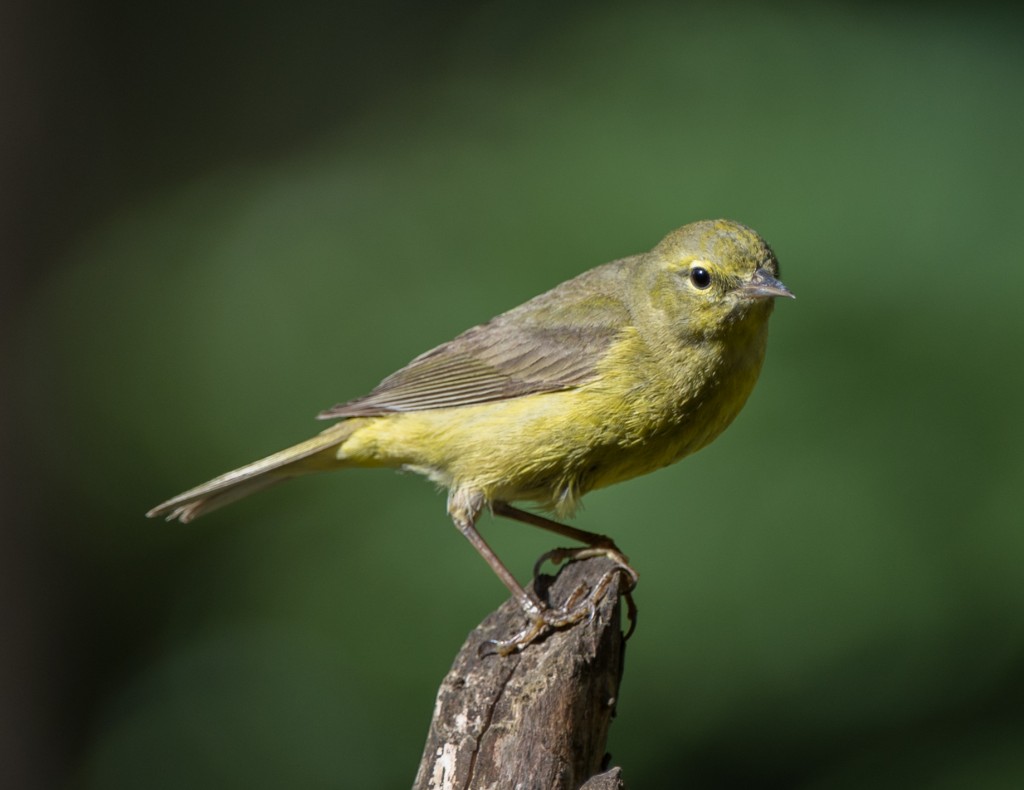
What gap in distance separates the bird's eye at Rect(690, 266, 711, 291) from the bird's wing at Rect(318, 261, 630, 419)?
333 millimetres

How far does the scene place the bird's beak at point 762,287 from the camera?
3.96m

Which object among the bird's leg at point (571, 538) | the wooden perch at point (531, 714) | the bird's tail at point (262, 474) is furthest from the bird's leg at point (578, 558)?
the bird's tail at point (262, 474)

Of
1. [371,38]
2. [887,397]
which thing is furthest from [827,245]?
[371,38]

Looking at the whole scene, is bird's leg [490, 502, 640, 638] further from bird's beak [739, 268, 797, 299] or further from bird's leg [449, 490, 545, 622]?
bird's beak [739, 268, 797, 299]

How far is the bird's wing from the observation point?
4.39m

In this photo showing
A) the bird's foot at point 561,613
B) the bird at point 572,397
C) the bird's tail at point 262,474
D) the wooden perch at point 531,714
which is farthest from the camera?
the bird's tail at point 262,474

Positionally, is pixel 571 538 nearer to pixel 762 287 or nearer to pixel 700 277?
pixel 700 277

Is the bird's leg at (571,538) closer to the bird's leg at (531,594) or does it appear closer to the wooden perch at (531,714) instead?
the bird's leg at (531,594)

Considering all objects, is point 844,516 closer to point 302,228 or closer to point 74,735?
point 302,228

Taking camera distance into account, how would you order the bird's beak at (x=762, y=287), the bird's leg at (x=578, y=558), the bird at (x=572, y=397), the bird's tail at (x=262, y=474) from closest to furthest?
the bird's leg at (x=578, y=558)
the bird's beak at (x=762, y=287)
the bird at (x=572, y=397)
the bird's tail at (x=262, y=474)

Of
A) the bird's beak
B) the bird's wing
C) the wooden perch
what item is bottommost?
the wooden perch

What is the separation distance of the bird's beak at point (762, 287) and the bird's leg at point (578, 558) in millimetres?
984

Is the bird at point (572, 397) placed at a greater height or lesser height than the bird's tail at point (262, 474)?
lesser

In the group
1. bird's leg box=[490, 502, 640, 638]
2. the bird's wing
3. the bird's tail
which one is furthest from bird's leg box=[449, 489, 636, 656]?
the bird's tail
